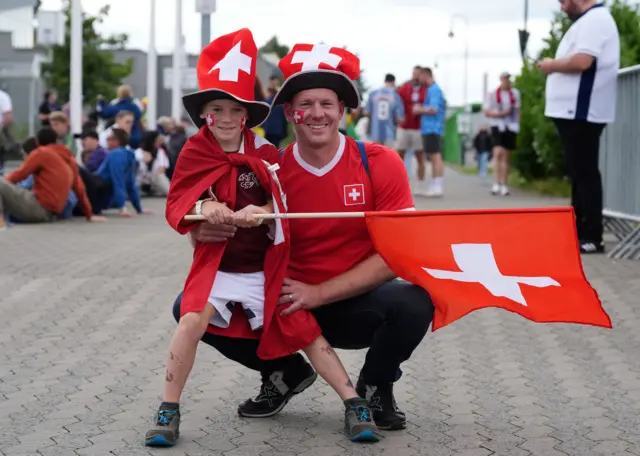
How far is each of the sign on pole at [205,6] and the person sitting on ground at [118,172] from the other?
137 inches

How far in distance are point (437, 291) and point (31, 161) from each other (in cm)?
1131

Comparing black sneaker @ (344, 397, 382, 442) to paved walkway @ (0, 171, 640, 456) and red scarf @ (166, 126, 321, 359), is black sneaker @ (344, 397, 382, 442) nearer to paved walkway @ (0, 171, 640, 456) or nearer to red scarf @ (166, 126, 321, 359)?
paved walkway @ (0, 171, 640, 456)

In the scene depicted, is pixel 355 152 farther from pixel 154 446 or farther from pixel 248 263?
pixel 154 446

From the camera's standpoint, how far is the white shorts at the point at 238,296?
527cm

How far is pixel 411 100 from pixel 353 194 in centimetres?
1665

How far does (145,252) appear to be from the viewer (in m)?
12.8

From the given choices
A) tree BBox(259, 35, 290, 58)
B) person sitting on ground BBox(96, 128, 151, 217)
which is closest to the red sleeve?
person sitting on ground BBox(96, 128, 151, 217)

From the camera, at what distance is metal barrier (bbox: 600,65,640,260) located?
11422 millimetres

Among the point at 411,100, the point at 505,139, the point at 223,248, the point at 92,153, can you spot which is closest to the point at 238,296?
the point at 223,248

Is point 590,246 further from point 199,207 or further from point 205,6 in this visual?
point 199,207

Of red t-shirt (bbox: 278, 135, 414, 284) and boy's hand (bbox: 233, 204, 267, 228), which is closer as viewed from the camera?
boy's hand (bbox: 233, 204, 267, 228)

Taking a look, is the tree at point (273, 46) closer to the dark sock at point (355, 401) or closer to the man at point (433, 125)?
the man at point (433, 125)

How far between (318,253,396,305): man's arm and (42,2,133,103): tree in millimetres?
44145

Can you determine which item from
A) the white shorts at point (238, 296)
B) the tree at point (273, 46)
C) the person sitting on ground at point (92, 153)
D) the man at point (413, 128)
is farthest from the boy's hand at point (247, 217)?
the tree at point (273, 46)
